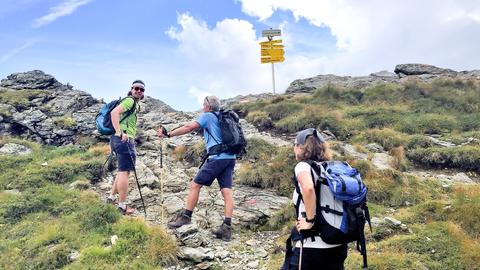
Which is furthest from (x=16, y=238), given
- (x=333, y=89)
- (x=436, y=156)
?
(x=333, y=89)

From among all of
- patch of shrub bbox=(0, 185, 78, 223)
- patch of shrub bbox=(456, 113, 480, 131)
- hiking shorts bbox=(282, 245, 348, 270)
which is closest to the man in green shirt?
patch of shrub bbox=(0, 185, 78, 223)

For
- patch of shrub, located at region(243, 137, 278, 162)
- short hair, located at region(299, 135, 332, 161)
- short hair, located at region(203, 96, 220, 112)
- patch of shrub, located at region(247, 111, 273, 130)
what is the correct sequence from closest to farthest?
short hair, located at region(299, 135, 332, 161) < short hair, located at region(203, 96, 220, 112) < patch of shrub, located at region(243, 137, 278, 162) < patch of shrub, located at region(247, 111, 273, 130)

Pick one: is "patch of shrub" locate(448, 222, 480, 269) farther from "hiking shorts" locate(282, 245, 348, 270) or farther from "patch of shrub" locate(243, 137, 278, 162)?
"patch of shrub" locate(243, 137, 278, 162)

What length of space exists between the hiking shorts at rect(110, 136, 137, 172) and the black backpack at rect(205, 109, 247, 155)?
216 cm

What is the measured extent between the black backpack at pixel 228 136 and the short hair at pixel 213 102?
3.7 inches

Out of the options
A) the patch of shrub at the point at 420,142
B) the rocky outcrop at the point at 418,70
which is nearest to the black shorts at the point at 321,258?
the patch of shrub at the point at 420,142

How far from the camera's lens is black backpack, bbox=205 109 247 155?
8070 mm

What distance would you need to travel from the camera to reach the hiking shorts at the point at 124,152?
9180 millimetres

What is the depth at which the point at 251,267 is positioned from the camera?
7.59 m

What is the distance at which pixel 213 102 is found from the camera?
8.23 metres

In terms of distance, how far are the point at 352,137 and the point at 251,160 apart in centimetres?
474

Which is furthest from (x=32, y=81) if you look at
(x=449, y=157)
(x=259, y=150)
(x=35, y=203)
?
(x=449, y=157)

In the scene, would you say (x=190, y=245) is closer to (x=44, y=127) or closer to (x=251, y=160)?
(x=251, y=160)

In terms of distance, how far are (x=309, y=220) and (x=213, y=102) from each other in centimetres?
436
